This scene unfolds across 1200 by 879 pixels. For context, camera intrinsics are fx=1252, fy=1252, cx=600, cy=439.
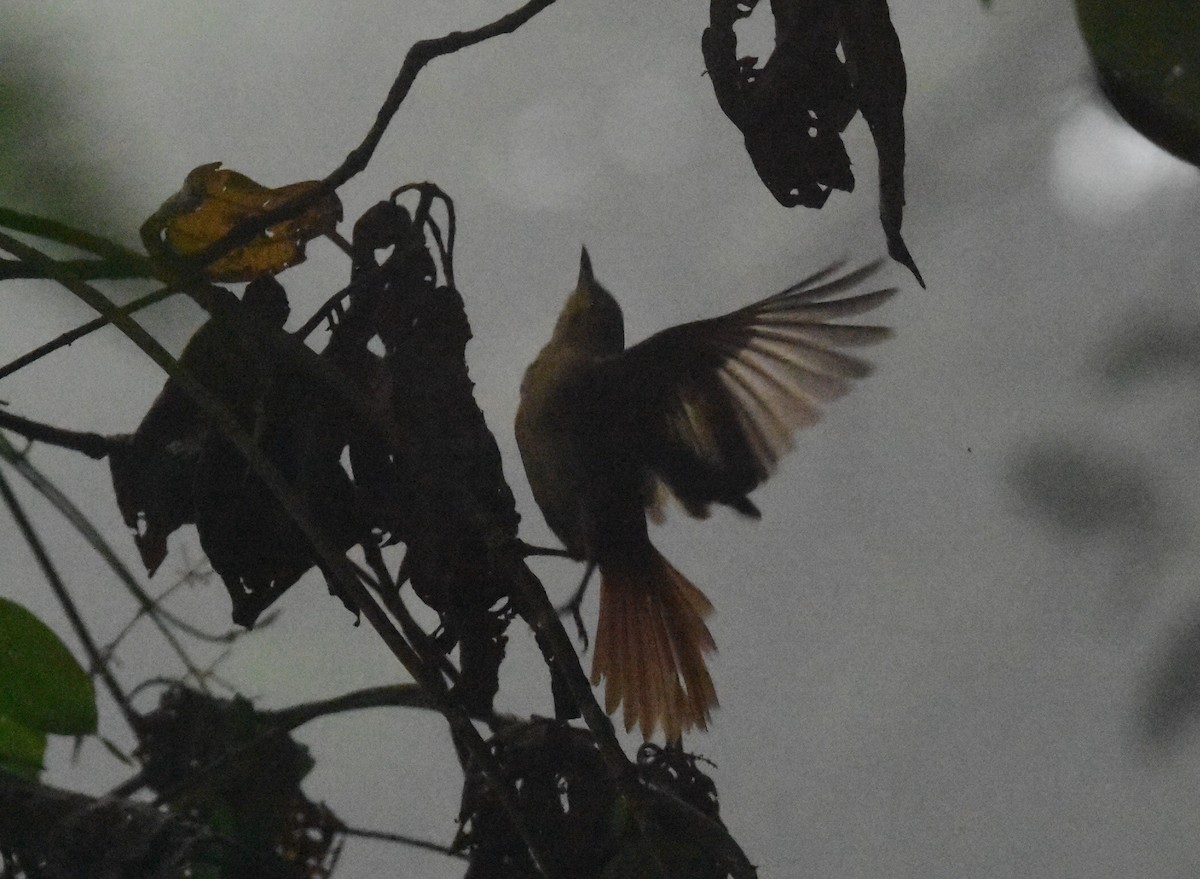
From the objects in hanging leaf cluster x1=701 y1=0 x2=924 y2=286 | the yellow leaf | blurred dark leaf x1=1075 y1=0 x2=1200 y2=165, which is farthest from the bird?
blurred dark leaf x1=1075 y1=0 x2=1200 y2=165

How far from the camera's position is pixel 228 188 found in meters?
0.96

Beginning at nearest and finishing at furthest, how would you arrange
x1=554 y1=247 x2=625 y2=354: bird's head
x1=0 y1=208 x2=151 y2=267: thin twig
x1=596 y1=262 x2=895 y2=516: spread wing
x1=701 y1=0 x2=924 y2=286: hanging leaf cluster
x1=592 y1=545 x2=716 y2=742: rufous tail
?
x1=0 y1=208 x2=151 y2=267: thin twig
x1=701 y1=0 x2=924 y2=286: hanging leaf cluster
x1=596 y1=262 x2=895 y2=516: spread wing
x1=592 y1=545 x2=716 y2=742: rufous tail
x1=554 y1=247 x2=625 y2=354: bird's head

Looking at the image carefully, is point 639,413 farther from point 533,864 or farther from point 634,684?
point 533,864

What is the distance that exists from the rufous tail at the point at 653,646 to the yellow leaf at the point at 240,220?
2.30 feet

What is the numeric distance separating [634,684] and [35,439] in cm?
79

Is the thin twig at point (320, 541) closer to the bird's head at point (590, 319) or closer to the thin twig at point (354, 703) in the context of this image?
the thin twig at point (354, 703)

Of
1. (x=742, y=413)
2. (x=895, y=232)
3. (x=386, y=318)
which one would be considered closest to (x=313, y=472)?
(x=386, y=318)

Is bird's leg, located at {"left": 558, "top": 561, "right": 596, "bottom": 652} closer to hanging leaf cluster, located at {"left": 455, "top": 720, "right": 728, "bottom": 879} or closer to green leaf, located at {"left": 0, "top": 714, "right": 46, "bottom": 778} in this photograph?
hanging leaf cluster, located at {"left": 455, "top": 720, "right": 728, "bottom": 879}

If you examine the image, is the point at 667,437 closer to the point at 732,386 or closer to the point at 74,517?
the point at 732,386

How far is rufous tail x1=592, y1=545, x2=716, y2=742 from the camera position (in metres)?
1.50

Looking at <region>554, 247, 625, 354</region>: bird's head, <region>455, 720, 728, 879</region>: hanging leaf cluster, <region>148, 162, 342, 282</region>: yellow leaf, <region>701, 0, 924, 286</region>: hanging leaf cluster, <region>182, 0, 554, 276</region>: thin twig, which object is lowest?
<region>455, 720, 728, 879</region>: hanging leaf cluster

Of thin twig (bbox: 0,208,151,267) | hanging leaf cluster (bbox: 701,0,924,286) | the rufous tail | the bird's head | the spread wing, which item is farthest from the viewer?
the bird's head

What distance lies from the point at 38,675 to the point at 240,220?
370 mm

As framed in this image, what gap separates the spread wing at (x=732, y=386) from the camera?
1304 mm
